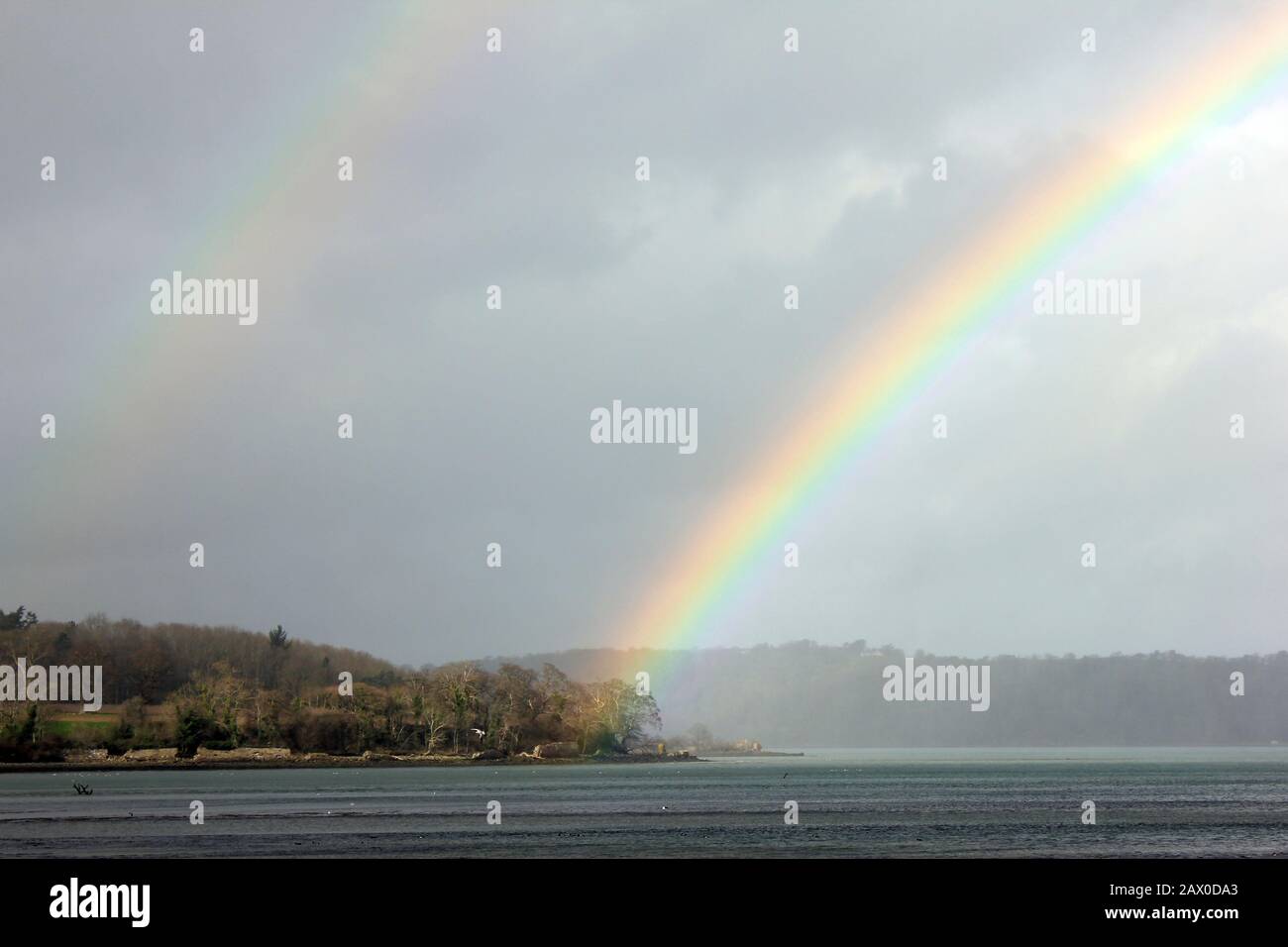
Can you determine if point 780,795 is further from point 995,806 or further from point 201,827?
point 201,827

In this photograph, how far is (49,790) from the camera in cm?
15338

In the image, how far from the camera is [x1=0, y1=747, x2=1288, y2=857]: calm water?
74.7m

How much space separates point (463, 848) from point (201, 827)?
27790 mm

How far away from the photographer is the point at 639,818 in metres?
98.5

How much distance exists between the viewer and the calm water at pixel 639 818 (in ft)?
245
